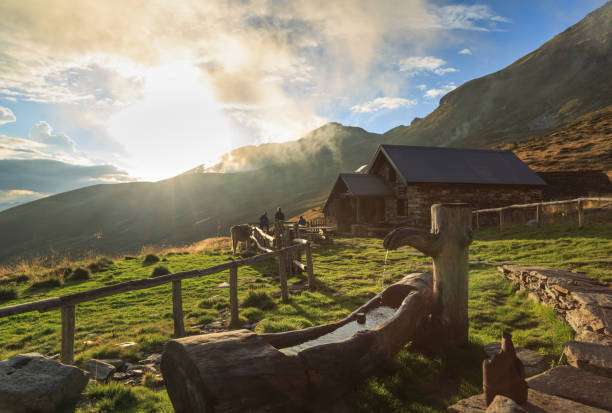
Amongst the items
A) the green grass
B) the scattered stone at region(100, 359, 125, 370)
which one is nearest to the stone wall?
the green grass

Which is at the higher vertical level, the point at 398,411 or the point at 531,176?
the point at 531,176

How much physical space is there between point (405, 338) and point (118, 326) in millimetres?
6790

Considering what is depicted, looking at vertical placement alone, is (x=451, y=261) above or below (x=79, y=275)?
above

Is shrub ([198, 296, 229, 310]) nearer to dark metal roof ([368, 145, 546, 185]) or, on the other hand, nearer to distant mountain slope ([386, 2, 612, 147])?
dark metal roof ([368, 145, 546, 185])

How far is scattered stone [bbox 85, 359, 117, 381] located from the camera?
14.3 feet

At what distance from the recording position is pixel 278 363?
2727 mm

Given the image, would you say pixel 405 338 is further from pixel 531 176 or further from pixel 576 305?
pixel 531 176

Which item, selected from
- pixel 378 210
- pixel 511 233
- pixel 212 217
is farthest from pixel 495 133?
pixel 212 217

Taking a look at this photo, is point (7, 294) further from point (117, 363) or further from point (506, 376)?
point (506, 376)

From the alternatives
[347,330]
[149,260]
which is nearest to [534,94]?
[149,260]

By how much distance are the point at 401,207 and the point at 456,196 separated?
400 centimetres

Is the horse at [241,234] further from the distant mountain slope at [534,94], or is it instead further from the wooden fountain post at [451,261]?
the distant mountain slope at [534,94]

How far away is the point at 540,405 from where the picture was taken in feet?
8.43

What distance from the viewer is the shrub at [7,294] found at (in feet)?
34.5
